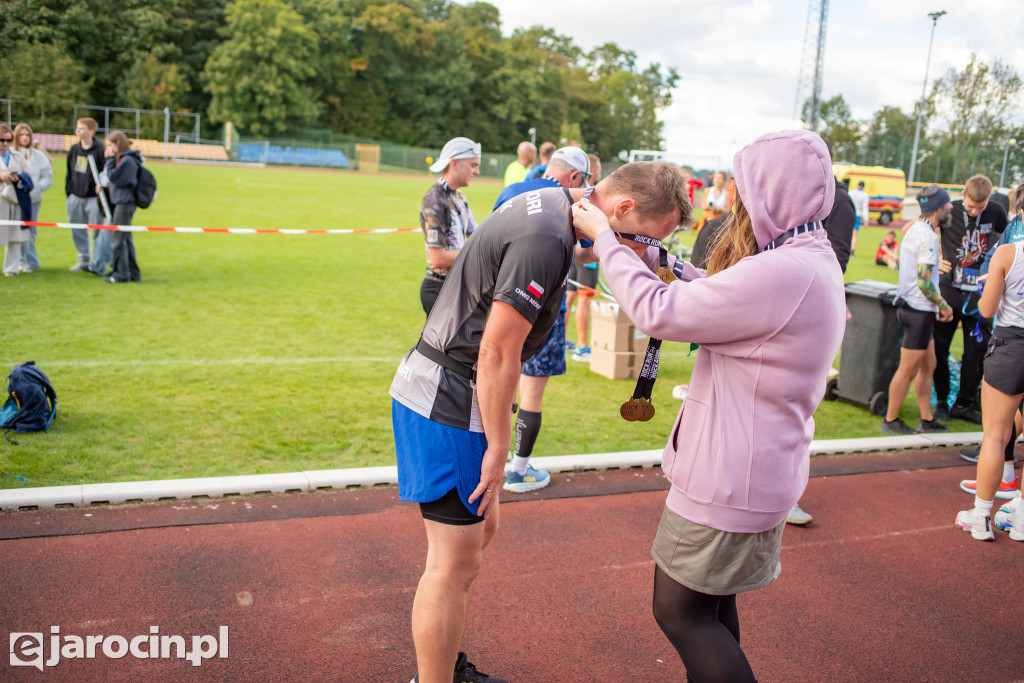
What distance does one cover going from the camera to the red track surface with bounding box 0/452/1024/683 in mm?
3352

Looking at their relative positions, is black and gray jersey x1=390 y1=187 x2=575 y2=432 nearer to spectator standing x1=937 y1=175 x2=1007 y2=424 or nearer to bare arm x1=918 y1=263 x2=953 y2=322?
bare arm x1=918 y1=263 x2=953 y2=322

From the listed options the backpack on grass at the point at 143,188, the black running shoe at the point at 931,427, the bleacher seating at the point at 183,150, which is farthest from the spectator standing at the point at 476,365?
the bleacher seating at the point at 183,150

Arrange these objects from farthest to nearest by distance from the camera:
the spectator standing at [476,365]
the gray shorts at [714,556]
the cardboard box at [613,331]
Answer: the cardboard box at [613,331], the spectator standing at [476,365], the gray shorts at [714,556]

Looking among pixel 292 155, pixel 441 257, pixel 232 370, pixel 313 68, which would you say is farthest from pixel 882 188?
pixel 313 68

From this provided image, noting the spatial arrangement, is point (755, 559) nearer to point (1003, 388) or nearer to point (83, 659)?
point (83, 659)

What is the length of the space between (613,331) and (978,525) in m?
3.83

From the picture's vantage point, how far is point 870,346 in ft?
24.3

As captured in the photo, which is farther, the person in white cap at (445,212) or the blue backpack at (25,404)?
the person in white cap at (445,212)

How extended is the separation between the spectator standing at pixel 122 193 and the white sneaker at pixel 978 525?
10642mm

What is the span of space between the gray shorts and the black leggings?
60 millimetres

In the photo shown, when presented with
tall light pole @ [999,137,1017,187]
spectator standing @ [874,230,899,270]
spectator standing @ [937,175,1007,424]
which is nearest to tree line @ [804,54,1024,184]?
tall light pole @ [999,137,1017,187]

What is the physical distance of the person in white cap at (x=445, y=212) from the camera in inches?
220

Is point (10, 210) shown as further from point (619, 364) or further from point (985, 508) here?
point (985, 508)

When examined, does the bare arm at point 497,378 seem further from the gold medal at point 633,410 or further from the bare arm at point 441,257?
the bare arm at point 441,257
